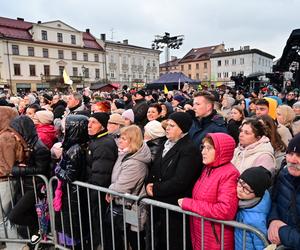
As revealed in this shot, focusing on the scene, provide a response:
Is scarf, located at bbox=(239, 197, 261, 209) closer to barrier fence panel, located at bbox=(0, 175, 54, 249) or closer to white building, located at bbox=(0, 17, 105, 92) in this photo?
barrier fence panel, located at bbox=(0, 175, 54, 249)

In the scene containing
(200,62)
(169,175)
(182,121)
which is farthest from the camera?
(200,62)

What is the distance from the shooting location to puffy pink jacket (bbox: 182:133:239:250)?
2.19 m

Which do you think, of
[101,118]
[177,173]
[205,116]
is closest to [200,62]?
[205,116]

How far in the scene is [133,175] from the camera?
2869mm

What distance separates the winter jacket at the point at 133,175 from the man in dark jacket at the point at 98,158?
0.41ft

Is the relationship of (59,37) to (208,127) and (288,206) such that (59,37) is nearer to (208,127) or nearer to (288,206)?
(208,127)

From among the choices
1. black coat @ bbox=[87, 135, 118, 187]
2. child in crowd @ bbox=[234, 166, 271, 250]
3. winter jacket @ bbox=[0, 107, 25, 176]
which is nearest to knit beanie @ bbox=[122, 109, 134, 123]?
black coat @ bbox=[87, 135, 118, 187]

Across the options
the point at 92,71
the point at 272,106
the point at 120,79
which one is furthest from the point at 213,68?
the point at 272,106

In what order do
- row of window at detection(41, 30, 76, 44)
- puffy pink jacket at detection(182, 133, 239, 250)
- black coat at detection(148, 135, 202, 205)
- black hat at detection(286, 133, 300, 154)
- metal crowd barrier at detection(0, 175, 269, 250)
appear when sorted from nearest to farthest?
black hat at detection(286, 133, 300, 154)
puffy pink jacket at detection(182, 133, 239, 250)
black coat at detection(148, 135, 202, 205)
metal crowd barrier at detection(0, 175, 269, 250)
row of window at detection(41, 30, 76, 44)

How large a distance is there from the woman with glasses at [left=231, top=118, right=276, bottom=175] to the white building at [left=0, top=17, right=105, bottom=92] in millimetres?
45347

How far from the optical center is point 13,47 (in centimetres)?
4350

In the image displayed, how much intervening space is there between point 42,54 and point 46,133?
48502mm

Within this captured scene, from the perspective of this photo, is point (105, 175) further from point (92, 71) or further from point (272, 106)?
point (92, 71)

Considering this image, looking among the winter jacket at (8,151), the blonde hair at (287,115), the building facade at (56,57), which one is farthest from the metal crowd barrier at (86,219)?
the building facade at (56,57)
